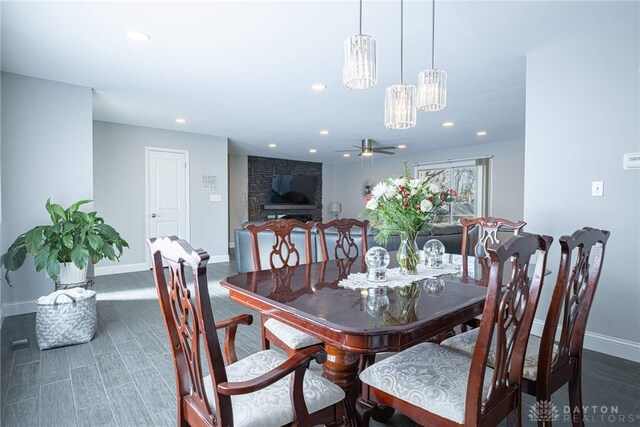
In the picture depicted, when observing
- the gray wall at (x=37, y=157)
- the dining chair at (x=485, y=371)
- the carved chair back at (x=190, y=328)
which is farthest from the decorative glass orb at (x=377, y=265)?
the gray wall at (x=37, y=157)

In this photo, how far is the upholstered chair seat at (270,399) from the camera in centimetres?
108

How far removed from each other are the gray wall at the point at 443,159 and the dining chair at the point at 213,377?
7.13 metres

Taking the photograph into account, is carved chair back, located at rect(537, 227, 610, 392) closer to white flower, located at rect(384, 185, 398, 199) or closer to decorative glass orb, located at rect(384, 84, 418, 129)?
white flower, located at rect(384, 185, 398, 199)

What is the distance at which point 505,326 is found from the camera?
3.69 feet

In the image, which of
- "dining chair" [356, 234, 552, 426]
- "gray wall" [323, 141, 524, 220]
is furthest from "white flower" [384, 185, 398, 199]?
"gray wall" [323, 141, 524, 220]

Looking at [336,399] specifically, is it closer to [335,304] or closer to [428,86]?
[335,304]

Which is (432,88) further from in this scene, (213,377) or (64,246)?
(64,246)

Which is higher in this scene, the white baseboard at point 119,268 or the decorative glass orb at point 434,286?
the decorative glass orb at point 434,286

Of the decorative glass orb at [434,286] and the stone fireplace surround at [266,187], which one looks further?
the stone fireplace surround at [266,187]

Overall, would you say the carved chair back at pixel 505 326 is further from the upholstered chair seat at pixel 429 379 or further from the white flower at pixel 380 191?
the white flower at pixel 380 191

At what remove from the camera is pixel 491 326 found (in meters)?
1.03

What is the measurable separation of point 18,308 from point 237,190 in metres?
5.56

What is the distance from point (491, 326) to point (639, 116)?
249 cm

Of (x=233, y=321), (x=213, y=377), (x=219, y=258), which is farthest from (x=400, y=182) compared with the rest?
(x=219, y=258)
